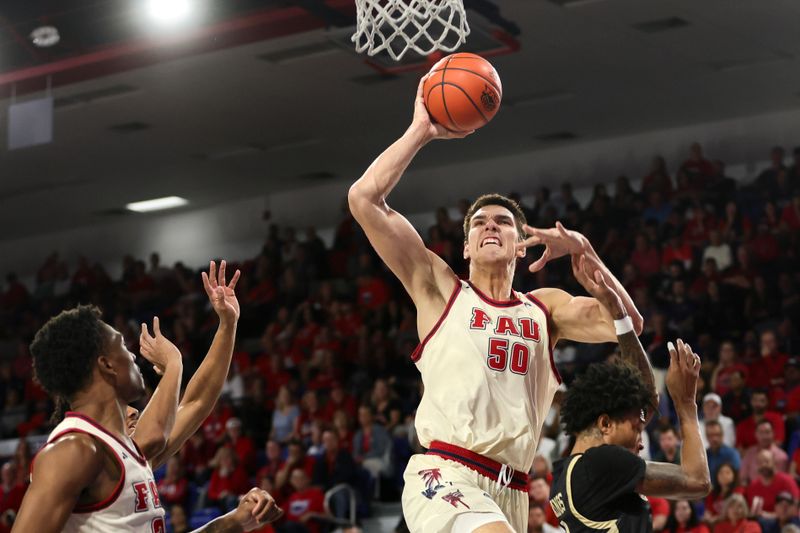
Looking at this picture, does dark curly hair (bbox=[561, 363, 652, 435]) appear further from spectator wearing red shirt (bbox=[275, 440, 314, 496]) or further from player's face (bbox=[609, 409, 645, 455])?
spectator wearing red shirt (bbox=[275, 440, 314, 496])

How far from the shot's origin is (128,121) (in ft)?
51.5

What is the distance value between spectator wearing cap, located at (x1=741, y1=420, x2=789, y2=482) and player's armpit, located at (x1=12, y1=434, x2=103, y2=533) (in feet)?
24.3

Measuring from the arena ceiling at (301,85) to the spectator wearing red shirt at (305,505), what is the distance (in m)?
4.51

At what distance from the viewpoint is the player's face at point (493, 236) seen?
5043mm

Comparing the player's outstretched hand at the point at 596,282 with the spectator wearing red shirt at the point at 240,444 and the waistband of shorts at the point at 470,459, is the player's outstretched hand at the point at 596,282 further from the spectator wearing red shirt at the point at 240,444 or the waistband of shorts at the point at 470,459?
the spectator wearing red shirt at the point at 240,444

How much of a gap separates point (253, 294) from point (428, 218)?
318 centimetres

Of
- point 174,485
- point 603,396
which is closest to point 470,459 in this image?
point 603,396

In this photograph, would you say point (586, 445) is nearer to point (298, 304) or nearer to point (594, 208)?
point (594, 208)

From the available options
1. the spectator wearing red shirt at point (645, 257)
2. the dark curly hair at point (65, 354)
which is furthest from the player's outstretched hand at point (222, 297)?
the spectator wearing red shirt at point (645, 257)

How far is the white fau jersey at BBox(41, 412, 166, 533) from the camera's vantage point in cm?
368

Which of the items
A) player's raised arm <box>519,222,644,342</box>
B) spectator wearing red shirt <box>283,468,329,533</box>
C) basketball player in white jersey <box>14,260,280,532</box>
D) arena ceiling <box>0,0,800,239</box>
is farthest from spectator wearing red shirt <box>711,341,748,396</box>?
basketball player in white jersey <box>14,260,280,532</box>

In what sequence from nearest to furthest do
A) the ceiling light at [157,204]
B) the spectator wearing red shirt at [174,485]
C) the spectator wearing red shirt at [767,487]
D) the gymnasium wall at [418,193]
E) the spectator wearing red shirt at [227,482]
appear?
the spectator wearing red shirt at [767,487] → the spectator wearing red shirt at [227,482] → the spectator wearing red shirt at [174,485] → the gymnasium wall at [418,193] → the ceiling light at [157,204]

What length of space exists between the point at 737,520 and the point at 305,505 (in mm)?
4443

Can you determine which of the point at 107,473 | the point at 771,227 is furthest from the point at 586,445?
the point at 771,227
